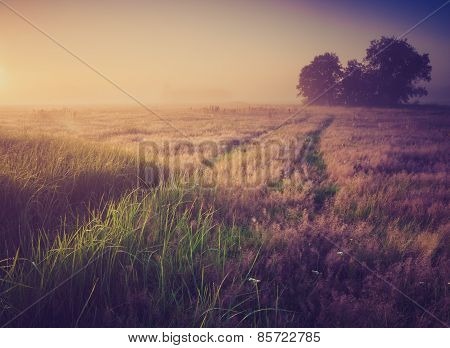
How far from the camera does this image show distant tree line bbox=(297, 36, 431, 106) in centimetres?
3350

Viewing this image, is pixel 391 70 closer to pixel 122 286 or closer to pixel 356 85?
pixel 356 85

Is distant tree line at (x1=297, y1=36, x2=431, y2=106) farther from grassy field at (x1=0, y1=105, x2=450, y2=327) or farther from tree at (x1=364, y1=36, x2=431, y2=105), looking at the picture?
grassy field at (x1=0, y1=105, x2=450, y2=327)

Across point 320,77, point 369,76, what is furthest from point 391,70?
point 320,77

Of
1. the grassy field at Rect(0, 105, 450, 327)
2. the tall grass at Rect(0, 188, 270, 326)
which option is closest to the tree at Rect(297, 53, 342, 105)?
the grassy field at Rect(0, 105, 450, 327)

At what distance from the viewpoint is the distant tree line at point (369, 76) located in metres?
33.5

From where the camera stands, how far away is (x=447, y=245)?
3.88 metres

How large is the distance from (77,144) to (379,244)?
5960 mm

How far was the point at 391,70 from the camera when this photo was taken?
36.2m

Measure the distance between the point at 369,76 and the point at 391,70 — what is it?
11.4 feet

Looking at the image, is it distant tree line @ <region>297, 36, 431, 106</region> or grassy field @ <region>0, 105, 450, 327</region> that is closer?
grassy field @ <region>0, 105, 450, 327</region>

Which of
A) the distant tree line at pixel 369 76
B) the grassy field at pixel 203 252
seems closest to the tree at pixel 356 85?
the distant tree line at pixel 369 76

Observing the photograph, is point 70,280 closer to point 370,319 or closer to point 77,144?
point 370,319

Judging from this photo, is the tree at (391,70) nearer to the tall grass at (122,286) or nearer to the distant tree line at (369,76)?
the distant tree line at (369,76)
